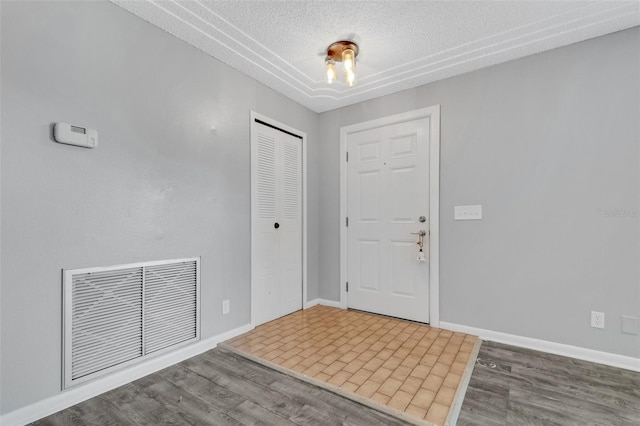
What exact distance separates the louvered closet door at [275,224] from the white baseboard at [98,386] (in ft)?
2.22

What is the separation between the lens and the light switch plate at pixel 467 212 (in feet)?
8.79

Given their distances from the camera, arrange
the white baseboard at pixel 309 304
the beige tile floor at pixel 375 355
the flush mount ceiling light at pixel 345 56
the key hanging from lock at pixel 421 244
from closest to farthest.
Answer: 1. the beige tile floor at pixel 375 355
2. the flush mount ceiling light at pixel 345 56
3. the key hanging from lock at pixel 421 244
4. the white baseboard at pixel 309 304

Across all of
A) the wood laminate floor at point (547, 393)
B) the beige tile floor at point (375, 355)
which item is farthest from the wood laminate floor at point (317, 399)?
the beige tile floor at point (375, 355)

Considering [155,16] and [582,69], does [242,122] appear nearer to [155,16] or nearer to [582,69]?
[155,16]

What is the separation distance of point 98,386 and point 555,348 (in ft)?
10.8

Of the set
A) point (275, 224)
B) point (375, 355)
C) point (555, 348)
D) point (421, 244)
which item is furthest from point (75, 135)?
point (555, 348)

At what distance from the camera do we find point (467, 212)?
8.97ft

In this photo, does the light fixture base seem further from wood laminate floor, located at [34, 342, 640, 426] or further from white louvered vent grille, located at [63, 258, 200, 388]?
wood laminate floor, located at [34, 342, 640, 426]

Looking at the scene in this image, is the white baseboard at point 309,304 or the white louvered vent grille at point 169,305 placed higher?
the white louvered vent grille at point 169,305

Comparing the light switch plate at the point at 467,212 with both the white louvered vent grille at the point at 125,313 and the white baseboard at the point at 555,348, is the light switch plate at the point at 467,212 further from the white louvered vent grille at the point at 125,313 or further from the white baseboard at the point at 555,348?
the white louvered vent grille at the point at 125,313

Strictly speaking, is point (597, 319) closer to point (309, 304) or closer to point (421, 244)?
point (421, 244)

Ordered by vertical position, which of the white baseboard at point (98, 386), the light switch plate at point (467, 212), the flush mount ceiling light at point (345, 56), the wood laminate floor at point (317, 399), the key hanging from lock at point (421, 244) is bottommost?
the wood laminate floor at point (317, 399)

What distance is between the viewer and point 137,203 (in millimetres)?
2020

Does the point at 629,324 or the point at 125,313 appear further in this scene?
the point at 629,324
